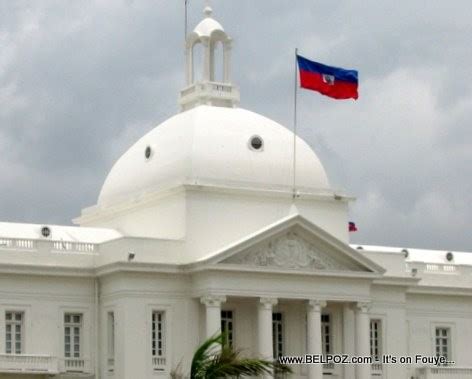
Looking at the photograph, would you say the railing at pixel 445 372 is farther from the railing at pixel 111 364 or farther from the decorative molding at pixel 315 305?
the railing at pixel 111 364

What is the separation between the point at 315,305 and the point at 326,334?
3121mm

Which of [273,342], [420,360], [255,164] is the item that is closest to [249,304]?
[273,342]

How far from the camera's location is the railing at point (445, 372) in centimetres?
7150

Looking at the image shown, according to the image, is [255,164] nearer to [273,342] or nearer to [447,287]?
[273,342]

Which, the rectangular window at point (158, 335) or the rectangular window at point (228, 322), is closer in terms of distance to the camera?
the rectangular window at point (158, 335)

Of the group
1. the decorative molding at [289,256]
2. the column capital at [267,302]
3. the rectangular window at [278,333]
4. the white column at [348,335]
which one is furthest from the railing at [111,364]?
the white column at [348,335]

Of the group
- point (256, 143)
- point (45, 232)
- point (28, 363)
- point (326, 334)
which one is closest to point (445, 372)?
point (326, 334)

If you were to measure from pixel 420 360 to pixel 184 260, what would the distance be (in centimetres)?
1396

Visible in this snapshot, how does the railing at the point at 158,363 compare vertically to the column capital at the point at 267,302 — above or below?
below

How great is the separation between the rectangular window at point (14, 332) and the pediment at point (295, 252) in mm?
8241

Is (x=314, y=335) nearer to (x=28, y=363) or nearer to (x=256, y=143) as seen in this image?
(x=256, y=143)

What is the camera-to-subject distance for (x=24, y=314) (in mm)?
64188

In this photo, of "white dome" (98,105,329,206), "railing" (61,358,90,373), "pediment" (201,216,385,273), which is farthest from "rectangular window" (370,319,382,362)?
"railing" (61,358,90,373)

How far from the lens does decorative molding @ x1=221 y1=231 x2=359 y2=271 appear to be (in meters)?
64.9
